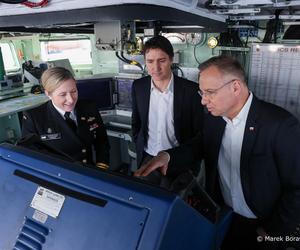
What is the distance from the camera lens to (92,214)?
670mm

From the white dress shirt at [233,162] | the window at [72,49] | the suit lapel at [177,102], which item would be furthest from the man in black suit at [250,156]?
the window at [72,49]

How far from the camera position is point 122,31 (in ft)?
4.85

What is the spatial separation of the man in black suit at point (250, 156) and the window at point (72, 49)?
5651 mm

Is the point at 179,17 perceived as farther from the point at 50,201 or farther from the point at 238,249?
the point at 238,249

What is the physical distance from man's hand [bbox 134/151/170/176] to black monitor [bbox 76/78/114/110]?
80.6 inches

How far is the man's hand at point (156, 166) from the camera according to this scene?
1.00 metres

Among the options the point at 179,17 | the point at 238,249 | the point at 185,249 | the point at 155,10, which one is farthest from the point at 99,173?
the point at 238,249

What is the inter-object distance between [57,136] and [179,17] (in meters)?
1.04

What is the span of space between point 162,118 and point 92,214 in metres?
1.40

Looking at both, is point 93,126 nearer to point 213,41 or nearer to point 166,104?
point 166,104

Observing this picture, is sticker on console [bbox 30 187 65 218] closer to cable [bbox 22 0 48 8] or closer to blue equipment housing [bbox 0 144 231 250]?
blue equipment housing [bbox 0 144 231 250]

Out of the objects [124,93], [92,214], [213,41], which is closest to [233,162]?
[92,214]

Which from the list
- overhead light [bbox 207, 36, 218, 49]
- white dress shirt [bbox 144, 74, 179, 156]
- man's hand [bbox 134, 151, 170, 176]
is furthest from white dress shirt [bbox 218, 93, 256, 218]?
overhead light [bbox 207, 36, 218, 49]

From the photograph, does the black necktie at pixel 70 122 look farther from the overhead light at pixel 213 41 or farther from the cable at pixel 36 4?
the overhead light at pixel 213 41
